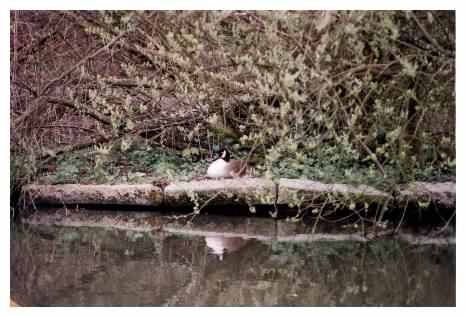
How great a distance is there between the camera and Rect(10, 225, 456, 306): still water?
3.14 metres

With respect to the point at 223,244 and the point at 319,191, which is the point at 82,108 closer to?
the point at 223,244

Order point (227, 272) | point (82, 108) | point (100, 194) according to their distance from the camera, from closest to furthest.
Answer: point (227, 272), point (82, 108), point (100, 194)

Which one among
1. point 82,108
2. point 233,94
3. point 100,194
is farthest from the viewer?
point 100,194

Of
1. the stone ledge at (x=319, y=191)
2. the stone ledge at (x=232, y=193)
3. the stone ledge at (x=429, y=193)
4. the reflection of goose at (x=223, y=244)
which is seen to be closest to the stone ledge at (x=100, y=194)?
the stone ledge at (x=232, y=193)

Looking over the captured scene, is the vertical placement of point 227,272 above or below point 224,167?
below

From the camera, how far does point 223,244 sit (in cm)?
370

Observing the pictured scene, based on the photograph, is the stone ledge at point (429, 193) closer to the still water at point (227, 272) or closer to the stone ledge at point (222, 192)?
the still water at point (227, 272)

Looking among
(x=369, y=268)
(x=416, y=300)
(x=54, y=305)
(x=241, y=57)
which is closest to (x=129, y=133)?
(x=241, y=57)

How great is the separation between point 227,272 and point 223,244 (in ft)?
1.34

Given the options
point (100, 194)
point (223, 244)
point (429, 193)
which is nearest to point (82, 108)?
point (100, 194)

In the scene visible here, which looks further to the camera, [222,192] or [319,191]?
[222,192]

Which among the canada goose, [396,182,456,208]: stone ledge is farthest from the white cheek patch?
[396,182,456,208]: stone ledge

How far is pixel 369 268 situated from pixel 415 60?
1.24 meters
